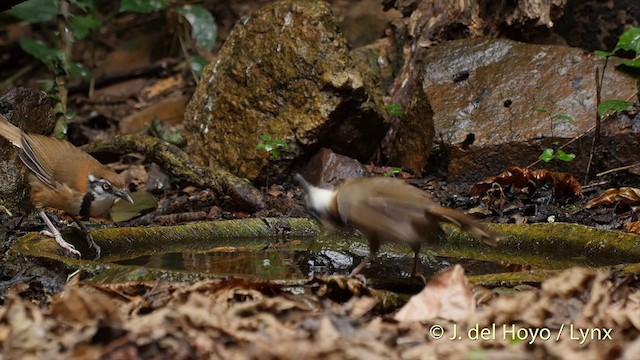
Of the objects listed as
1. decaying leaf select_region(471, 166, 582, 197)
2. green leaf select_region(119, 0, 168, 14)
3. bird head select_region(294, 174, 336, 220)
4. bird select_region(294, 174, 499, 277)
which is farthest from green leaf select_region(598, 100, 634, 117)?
green leaf select_region(119, 0, 168, 14)


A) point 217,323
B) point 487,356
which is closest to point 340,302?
point 217,323

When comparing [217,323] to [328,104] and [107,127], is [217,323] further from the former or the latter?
[107,127]

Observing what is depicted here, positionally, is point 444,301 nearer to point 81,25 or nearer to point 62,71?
point 62,71

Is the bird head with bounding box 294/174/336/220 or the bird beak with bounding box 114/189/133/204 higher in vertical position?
the bird head with bounding box 294/174/336/220

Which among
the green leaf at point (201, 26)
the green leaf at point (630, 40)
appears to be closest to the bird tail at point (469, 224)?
the green leaf at point (630, 40)

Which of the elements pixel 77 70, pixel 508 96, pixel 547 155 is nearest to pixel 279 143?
pixel 508 96

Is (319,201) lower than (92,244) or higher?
higher

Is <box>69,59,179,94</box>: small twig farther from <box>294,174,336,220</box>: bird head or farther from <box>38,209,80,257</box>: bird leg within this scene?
<box>294,174,336,220</box>: bird head
